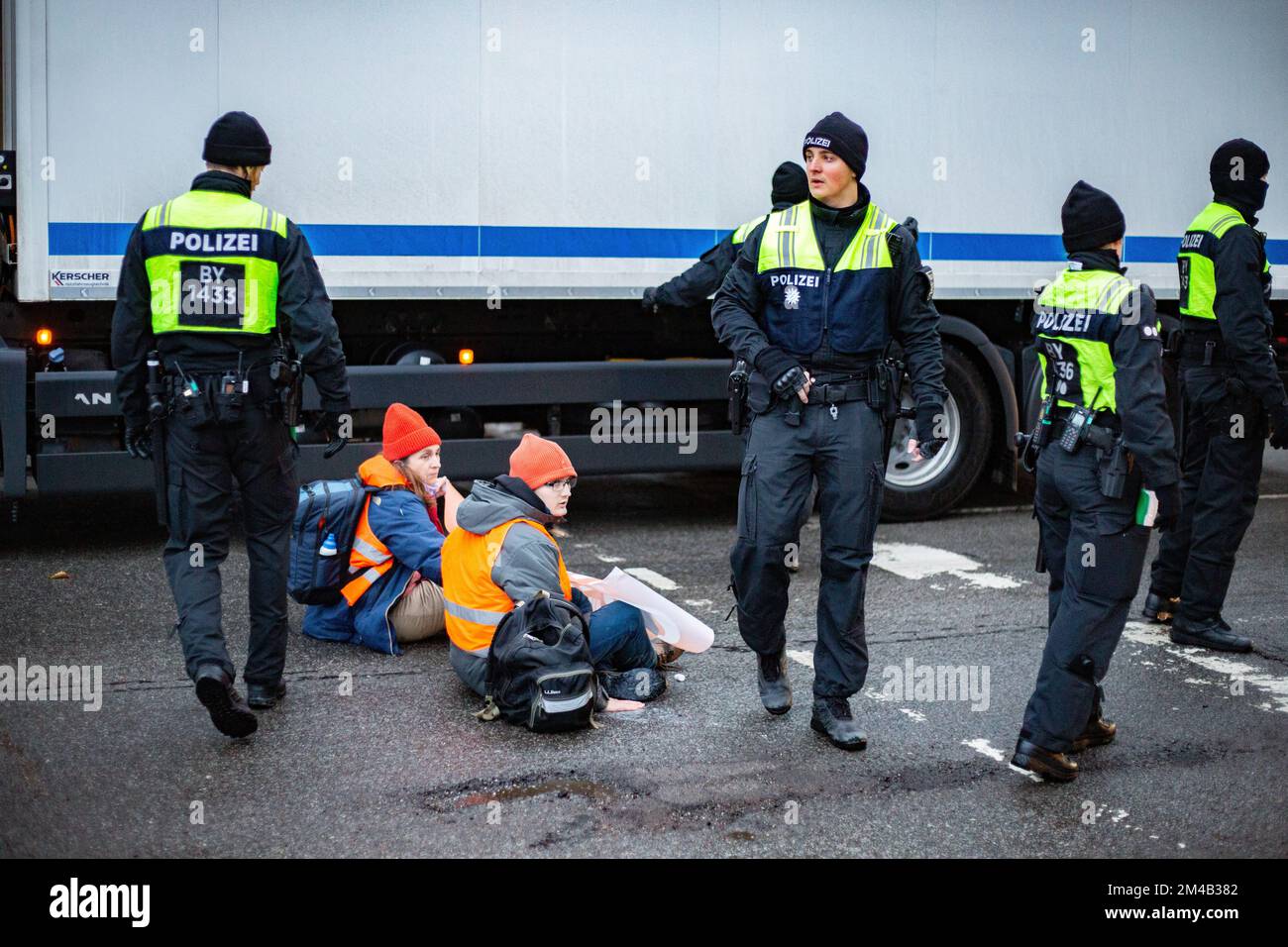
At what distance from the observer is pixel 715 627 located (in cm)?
645

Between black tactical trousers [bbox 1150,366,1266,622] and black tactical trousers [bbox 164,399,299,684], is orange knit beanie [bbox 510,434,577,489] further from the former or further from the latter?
black tactical trousers [bbox 1150,366,1266,622]

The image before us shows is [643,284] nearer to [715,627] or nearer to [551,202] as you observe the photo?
[551,202]

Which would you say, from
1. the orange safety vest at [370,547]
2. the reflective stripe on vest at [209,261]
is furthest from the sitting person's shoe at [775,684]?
the reflective stripe on vest at [209,261]

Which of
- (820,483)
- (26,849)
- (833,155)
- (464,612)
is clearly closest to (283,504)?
(464,612)

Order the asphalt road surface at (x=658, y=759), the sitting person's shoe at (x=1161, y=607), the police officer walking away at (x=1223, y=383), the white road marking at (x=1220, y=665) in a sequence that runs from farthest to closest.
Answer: the sitting person's shoe at (x=1161, y=607)
the police officer walking away at (x=1223, y=383)
the white road marking at (x=1220, y=665)
the asphalt road surface at (x=658, y=759)

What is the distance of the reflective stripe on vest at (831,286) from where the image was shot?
4.84 meters

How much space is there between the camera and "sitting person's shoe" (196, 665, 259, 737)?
15.3 ft

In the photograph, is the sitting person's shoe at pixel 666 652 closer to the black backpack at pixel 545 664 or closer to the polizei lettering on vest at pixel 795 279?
the black backpack at pixel 545 664

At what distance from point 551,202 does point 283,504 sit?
3.30m

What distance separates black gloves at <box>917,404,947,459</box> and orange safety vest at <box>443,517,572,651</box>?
126 centimetres

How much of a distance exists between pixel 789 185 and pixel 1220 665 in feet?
9.76

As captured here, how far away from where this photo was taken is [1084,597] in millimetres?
4582

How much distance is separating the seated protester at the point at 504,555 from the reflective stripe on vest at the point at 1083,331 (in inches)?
64.7
